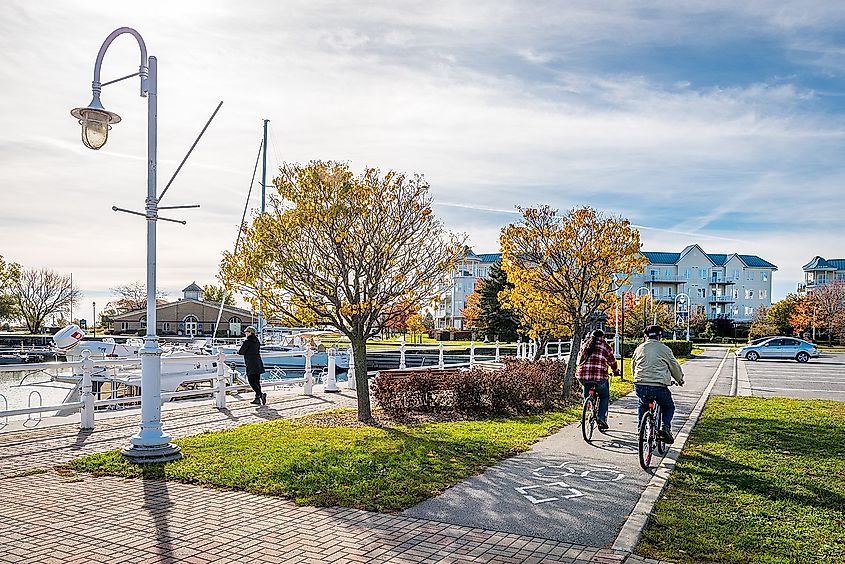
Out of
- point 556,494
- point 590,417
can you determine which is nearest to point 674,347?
point 590,417

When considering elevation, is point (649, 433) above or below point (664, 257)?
below

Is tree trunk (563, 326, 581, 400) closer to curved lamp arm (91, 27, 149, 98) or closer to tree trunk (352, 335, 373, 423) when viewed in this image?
tree trunk (352, 335, 373, 423)

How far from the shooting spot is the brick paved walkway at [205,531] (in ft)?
20.1

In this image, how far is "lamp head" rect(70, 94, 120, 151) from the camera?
31.3 feet

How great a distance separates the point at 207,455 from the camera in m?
10.2

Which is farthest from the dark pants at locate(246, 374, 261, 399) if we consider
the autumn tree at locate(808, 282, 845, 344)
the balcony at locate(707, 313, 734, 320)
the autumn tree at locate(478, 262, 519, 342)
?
the balcony at locate(707, 313, 734, 320)

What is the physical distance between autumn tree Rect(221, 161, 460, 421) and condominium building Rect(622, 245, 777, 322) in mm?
87035

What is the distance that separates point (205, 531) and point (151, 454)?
3209mm

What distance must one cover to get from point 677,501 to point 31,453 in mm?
8474

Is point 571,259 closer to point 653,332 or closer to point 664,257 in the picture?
point 653,332

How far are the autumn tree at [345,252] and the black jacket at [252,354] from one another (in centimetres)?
355

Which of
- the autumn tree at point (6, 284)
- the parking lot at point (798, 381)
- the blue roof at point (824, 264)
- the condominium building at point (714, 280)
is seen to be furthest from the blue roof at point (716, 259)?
the autumn tree at point (6, 284)

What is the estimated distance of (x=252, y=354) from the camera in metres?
17.3

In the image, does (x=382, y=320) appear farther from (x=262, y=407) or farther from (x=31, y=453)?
(x=31, y=453)
